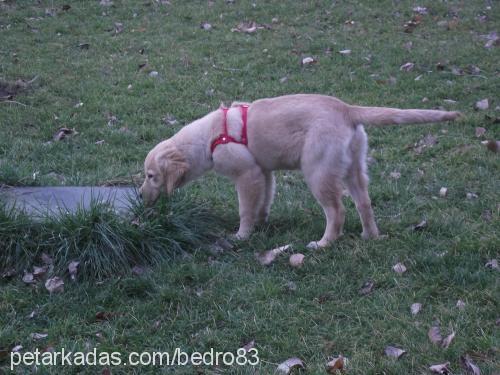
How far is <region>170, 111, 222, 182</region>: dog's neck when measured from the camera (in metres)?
5.31

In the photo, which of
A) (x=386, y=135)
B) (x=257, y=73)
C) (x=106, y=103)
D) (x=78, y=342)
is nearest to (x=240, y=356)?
(x=78, y=342)

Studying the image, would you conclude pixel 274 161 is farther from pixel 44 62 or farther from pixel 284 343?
pixel 44 62

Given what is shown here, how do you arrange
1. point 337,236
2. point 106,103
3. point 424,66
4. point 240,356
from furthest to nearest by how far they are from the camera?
point 424,66 → point 106,103 → point 337,236 → point 240,356

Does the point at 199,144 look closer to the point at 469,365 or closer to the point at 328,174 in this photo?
the point at 328,174

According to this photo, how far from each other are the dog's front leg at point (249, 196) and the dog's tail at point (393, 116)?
882mm

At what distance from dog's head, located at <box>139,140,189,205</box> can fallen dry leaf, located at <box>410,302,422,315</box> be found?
213cm

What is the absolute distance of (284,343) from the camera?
145 inches

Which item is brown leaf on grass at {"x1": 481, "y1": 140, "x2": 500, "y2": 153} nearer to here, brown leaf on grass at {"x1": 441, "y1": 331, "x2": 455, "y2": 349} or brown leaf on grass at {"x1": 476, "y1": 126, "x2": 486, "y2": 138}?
brown leaf on grass at {"x1": 476, "y1": 126, "x2": 486, "y2": 138}

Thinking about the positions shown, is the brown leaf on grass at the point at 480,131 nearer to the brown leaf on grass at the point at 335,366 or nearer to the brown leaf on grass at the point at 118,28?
the brown leaf on grass at the point at 335,366

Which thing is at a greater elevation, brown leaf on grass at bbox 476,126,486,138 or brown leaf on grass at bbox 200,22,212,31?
brown leaf on grass at bbox 476,126,486,138

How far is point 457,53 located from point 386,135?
2.96m

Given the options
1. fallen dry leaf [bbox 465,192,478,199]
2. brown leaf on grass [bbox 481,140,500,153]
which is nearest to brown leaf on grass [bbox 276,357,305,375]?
fallen dry leaf [bbox 465,192,478,199]

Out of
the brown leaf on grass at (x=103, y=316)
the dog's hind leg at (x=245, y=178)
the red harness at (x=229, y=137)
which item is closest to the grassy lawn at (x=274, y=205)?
the brown leaf on grass at (x=103, y=316)

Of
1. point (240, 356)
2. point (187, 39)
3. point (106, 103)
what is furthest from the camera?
point (187, 39)
